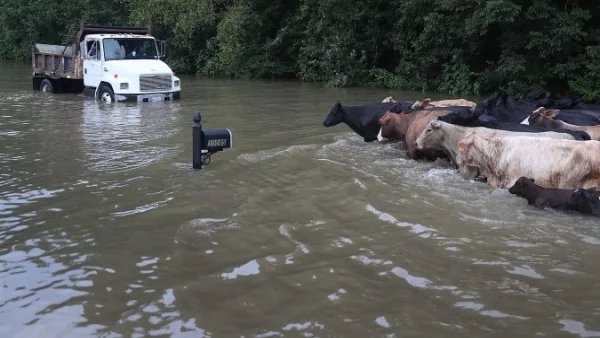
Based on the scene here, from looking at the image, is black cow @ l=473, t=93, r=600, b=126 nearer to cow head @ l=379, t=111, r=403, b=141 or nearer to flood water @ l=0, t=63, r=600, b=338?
cow head @ l=379, t=111, r=403, b=141

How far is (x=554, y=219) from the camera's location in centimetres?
766

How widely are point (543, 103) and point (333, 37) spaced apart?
726 inches

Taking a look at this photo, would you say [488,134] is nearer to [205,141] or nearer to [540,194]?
[540,194]

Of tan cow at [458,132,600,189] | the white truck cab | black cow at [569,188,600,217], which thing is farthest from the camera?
the white truck cab

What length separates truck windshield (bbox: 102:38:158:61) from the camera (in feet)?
72.1

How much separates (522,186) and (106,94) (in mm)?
16861

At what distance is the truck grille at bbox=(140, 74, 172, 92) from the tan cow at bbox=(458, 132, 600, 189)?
45.4ft

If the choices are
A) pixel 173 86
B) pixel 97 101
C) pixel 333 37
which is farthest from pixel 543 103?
pixel 333 37

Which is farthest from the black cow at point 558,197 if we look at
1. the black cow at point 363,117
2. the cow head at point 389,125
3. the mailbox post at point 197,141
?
the black cow at point 363,117

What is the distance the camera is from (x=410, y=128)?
1211 cm

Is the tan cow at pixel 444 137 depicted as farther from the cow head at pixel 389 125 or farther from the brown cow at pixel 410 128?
the cow head at pixel 389 125

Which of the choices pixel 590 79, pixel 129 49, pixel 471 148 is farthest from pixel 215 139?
pixel 590 79

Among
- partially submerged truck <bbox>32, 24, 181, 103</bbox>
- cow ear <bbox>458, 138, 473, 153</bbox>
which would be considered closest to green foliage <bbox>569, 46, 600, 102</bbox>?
cow ear <bbox>458, 138, 473, 153</bbox>

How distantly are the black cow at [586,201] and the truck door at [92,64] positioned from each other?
18.0 meters
